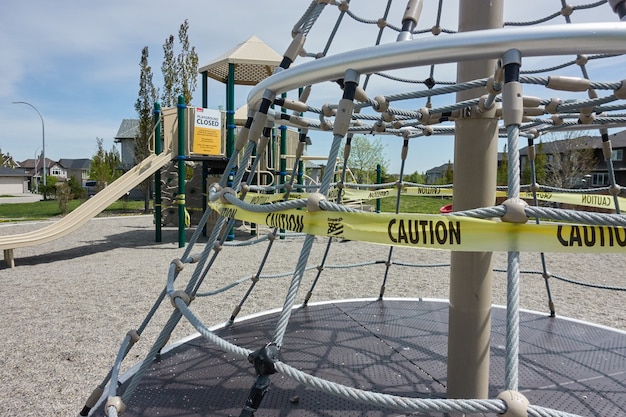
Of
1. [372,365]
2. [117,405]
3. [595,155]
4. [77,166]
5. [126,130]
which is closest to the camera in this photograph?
[117,405]

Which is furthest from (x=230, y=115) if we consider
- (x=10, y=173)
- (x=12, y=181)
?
(x=12, y=181)

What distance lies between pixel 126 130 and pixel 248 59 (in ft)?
119

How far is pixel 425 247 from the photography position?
84cm

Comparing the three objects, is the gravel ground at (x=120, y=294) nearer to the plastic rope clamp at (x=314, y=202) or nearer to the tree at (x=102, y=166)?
the plastic rope clamp at (x=314, y=202)

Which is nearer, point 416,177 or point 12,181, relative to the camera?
point 416,177

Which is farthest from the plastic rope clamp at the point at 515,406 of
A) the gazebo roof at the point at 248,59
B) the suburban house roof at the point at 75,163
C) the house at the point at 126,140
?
the suburban house roof at the point at 75,163

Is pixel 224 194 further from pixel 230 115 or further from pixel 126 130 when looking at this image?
pixel 126 130

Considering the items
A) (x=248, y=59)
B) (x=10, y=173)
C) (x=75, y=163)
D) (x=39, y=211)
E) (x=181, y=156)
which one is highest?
(x=75, y=163)

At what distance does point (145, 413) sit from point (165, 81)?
15467 millimetres

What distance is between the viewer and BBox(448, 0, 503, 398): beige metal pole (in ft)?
4.83

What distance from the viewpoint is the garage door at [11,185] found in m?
51.4

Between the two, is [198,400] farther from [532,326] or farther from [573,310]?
[573,310]

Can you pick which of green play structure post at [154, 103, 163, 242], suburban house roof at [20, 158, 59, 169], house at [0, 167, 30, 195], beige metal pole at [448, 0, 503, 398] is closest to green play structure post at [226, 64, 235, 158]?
green play structure post at [154, 103, 163, 242]

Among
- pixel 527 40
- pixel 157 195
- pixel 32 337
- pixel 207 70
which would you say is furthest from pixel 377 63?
pixel 207 70
